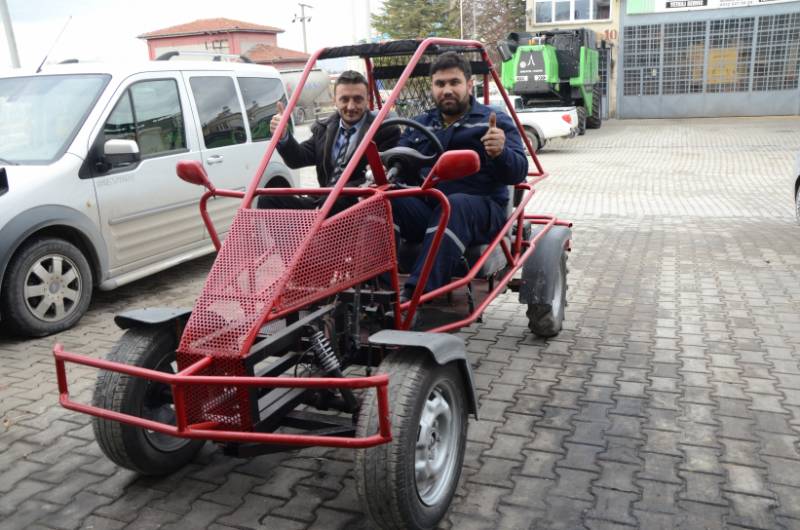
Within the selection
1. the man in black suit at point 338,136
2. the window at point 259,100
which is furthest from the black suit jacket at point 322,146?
the window at point 259,100

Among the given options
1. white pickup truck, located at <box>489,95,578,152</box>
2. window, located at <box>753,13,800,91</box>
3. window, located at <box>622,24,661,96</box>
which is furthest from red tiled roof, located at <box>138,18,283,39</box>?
white pickup truck, located at <box>489,95,578,152</box>

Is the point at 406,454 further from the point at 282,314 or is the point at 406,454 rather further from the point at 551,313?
the point at 551,313

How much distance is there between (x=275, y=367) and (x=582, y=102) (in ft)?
70.9

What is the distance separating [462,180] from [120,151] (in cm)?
280

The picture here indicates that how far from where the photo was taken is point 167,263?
6496mm

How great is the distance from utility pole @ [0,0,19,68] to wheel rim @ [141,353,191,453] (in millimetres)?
11703

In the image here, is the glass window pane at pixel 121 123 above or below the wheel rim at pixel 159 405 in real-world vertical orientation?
above

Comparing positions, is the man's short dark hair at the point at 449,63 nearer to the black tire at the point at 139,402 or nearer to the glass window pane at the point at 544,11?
the black tire at the point at 139,402

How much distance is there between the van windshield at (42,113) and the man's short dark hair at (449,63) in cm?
312

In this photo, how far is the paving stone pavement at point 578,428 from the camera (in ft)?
10.0

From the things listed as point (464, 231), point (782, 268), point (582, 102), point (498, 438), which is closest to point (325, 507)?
point (498, 438)

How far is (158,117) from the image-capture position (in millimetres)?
6395

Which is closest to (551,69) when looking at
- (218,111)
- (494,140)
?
(218,111)

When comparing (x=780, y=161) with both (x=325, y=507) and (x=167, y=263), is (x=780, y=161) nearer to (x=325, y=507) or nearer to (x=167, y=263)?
(x=167, y=263)
